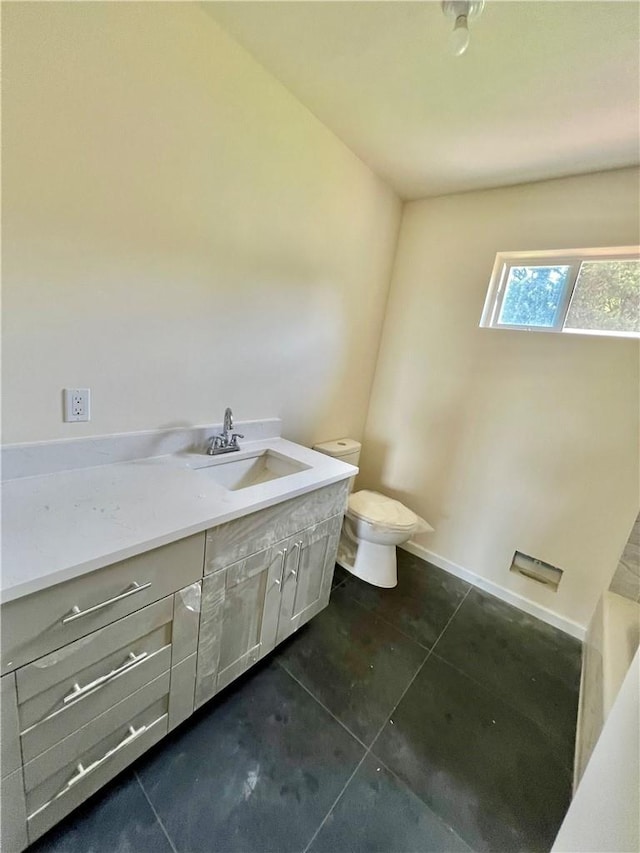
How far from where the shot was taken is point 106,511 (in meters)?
0.93

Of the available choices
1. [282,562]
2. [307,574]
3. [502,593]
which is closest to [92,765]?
[282,562]

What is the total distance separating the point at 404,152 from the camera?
167 centimetres

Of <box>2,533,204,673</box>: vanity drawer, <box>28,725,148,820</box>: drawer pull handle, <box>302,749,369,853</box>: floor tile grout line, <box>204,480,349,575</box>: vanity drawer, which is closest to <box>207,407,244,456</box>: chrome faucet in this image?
<box>204,480,349,575</box>: vanity drawer

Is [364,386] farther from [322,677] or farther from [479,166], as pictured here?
[322,677]

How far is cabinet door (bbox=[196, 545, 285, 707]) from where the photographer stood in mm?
1075

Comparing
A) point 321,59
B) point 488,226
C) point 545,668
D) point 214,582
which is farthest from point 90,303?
point 545,668

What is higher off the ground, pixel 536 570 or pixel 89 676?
pixel 89 676

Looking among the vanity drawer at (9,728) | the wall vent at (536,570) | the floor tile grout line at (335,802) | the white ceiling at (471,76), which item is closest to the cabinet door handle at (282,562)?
the floor tile grout line at (335,802)

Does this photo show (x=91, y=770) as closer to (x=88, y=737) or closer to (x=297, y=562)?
(x=88, y=737)

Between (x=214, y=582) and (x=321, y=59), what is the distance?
1.85m

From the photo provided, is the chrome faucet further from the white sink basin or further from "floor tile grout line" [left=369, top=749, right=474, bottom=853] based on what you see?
"floor tile grout line" [left=369, top=749, right=474, bottom=853]

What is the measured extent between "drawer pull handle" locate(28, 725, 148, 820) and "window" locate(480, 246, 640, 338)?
2.36 meters

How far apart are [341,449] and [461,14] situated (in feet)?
5.83

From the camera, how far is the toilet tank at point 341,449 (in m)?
2.07
